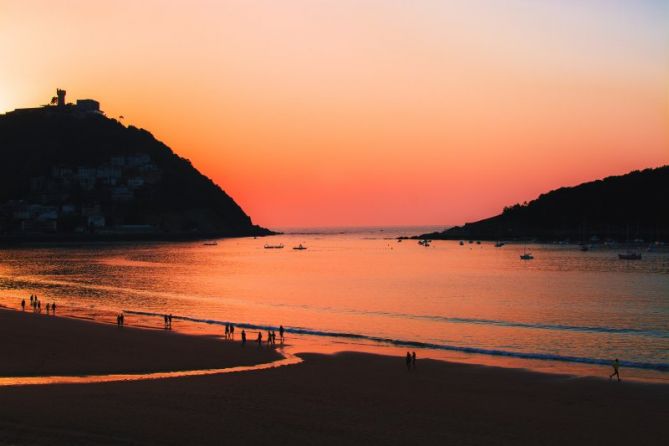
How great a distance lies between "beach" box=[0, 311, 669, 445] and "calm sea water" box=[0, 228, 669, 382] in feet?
16.6

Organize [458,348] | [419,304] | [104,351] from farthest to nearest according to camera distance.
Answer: [419,304] → [458,348] → [104,351]

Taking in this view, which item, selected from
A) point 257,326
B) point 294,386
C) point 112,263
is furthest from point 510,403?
point 112,263

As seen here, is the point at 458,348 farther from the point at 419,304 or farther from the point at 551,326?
the point at 419,304

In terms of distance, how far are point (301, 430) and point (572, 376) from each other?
14.7 metres

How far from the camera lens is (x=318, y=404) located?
2395 centimetres

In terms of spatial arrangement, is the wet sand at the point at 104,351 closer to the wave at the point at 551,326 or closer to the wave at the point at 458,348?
the wave at the point at 458,348

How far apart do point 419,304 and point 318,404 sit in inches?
1522

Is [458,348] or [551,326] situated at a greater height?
[551,326]

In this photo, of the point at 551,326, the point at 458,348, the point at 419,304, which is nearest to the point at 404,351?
the point at 458,348

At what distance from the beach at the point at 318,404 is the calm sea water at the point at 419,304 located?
16.6ft

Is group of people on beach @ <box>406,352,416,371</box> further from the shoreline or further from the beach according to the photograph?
the shoreline

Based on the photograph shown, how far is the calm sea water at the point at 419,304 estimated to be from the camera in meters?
37.8

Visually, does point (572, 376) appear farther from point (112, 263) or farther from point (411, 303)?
point (112, 263)

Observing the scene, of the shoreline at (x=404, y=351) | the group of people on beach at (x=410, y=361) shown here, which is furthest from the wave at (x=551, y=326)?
the group of people on beach at (x=410, y=361)
